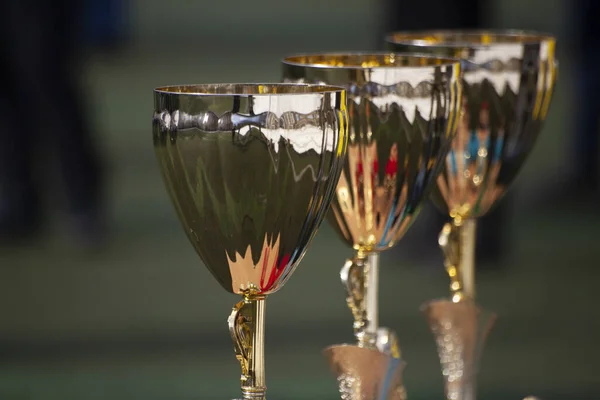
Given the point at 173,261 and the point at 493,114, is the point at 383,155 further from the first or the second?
the point at 173,261

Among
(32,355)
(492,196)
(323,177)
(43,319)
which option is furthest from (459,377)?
(43,319)

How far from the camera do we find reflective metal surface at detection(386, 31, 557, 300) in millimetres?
608

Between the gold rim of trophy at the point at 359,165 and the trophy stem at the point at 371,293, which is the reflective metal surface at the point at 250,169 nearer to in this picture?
the gold rim of trophy at the point at 359,165

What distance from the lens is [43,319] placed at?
2.02 m

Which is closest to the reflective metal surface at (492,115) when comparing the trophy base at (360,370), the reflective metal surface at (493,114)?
the reflective metal surface at (493,114)

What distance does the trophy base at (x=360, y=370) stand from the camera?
1.61ft

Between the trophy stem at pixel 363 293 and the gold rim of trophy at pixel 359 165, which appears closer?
the gold rim of trophy at pixel 359 165

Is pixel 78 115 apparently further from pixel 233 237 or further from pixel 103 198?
pixel 233 237

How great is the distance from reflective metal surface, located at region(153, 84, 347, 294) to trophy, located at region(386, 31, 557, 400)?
185 mm

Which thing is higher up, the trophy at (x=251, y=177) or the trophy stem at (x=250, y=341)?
the trophy at (x=251, y=177)

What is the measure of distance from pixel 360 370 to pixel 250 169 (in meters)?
0.13

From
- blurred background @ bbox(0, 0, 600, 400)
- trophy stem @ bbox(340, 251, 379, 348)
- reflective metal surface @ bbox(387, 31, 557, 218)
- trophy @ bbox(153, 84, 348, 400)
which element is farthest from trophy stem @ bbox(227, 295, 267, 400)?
blurred background @ bbox(0, 0, 600, 400)

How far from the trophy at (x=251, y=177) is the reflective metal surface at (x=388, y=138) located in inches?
2.2

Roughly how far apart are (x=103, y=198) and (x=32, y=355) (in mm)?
956
